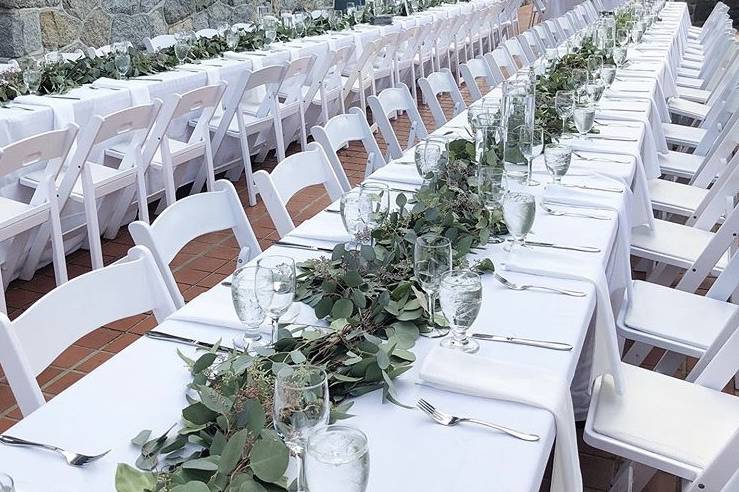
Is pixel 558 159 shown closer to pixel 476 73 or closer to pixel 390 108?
pixel 390 108

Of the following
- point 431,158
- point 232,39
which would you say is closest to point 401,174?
point 431,158

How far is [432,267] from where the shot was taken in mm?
1765

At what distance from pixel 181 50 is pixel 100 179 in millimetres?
1818

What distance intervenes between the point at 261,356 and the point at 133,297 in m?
0.58

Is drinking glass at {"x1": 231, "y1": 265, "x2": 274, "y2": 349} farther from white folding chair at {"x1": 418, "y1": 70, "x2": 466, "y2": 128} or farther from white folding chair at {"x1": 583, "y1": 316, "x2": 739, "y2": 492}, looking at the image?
white folding chair at {"x1": 418, "y1": 70, "x2": 466, "y2": 128}

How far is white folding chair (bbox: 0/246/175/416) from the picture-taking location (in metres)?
1.62

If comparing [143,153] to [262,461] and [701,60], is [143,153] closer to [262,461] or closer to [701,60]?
[262,461]

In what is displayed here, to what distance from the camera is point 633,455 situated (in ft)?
6.48

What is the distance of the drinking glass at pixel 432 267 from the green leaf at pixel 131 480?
28.7 inches

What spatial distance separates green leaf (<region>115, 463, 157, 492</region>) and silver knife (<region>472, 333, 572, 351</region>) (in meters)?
0.79

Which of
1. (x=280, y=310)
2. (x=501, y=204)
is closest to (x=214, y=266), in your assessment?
(x=501, y=204)

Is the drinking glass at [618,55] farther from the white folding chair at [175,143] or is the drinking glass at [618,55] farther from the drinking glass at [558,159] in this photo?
the drinking glass at [558,159]

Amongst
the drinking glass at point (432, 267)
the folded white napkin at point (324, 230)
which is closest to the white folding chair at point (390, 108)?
the folded white napkin at point (324, 230)

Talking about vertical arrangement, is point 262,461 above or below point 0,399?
above
